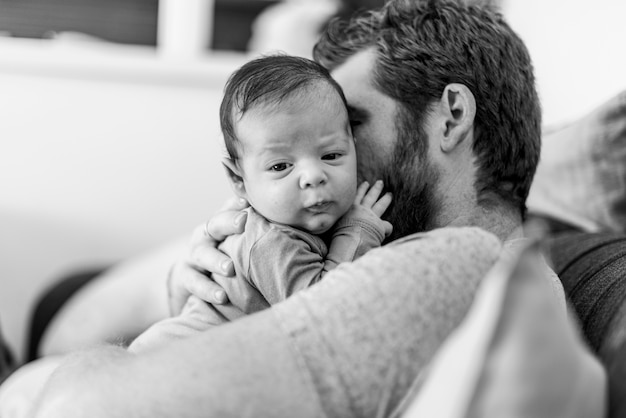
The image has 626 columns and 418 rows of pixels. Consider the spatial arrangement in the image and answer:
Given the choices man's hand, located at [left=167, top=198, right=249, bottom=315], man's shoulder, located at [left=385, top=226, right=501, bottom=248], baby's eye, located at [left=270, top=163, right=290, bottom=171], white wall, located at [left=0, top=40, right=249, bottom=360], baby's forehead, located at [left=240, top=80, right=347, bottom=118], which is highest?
baby's forehead, located at [left=240, top=80, right=347, bottom=118]

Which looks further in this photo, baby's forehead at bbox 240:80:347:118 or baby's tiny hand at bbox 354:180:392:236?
baby's tiny hand at bbox 354:180:392:236

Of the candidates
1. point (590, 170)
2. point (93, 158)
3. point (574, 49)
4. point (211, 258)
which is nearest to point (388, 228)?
point (211, 258)

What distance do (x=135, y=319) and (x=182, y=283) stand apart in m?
1.25

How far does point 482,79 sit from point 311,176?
1.17 feet

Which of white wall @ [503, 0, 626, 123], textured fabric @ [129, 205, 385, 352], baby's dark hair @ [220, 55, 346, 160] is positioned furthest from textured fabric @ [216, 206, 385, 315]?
white wall @ [503, 0, 626, 123]

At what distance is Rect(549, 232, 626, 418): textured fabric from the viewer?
82 cm

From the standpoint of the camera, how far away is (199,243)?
4.29 ft

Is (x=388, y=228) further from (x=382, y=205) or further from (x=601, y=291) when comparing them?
(x=601, y=291)

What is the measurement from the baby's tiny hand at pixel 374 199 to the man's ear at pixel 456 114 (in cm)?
12

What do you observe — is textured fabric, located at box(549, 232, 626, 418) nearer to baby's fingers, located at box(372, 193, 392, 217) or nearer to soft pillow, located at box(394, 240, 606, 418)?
soft pillow, located at box(394, 240, 606, 418)

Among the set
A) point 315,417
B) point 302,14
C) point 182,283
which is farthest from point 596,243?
point 302,14

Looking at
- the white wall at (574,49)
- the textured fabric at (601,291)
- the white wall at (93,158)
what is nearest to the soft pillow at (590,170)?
the textured fabric at (601,291)

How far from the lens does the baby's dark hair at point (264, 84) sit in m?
1.07

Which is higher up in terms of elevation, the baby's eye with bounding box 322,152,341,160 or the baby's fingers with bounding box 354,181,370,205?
the baby's eye with bounding box 322,152,341,160
